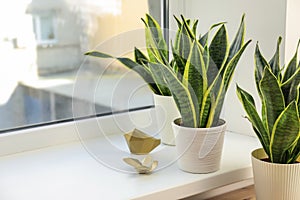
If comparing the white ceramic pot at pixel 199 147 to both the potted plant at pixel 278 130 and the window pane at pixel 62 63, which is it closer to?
the potted plant at pixel 278 130

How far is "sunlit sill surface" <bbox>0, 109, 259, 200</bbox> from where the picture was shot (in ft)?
3.31

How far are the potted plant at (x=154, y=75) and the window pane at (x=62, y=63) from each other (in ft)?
0.07

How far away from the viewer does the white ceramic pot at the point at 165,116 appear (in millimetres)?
1213

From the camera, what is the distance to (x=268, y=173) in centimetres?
102

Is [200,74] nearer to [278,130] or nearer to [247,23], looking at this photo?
[278,130]

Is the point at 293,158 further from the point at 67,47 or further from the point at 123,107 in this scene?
the point at 67,47

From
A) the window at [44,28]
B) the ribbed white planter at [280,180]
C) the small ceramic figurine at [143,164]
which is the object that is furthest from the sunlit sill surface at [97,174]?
the window at [44,28]

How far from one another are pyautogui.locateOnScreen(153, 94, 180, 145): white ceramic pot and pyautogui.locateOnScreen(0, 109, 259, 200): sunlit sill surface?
0.03 m

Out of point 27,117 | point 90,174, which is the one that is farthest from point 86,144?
point 27,117

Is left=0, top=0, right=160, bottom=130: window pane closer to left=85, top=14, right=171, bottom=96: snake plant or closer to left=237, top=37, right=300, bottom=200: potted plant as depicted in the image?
left=85, top=14, right=171, bottom=96: snake plant

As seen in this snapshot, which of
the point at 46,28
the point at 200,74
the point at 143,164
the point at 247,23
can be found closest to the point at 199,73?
the point at 200,74

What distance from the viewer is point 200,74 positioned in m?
1.06

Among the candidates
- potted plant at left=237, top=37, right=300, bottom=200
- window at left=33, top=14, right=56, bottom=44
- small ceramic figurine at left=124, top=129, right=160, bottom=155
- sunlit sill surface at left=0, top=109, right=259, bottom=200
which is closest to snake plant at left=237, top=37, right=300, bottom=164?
potted plant at left=237, top=37, right=300, bottom=200

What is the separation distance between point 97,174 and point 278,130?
0.41m
